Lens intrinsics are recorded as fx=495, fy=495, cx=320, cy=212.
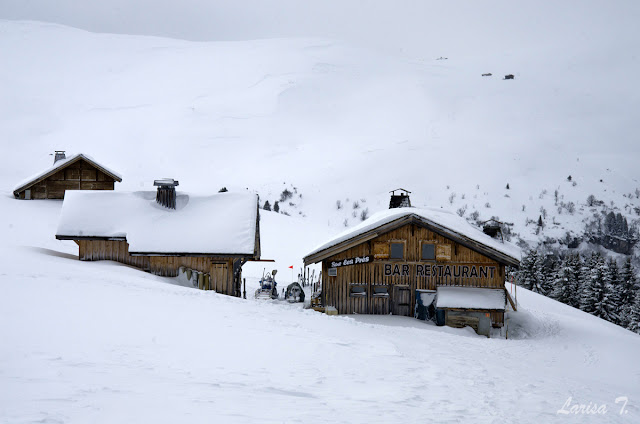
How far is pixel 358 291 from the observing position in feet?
93.9

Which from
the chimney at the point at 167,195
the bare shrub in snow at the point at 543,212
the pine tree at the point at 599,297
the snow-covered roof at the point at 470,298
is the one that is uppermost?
the bare shrub in snow at the point at 543,212

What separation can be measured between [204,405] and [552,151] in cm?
16055

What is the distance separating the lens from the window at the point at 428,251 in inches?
1105

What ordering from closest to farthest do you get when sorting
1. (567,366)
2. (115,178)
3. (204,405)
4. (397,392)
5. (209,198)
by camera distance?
1. (204,405)
2. (397,392)
3. (567,366)
4. (209,198)
5. (115,178)

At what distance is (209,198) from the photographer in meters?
29.5

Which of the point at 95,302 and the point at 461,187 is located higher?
the point at 461,187

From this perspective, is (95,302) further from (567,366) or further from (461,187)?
(461,187)

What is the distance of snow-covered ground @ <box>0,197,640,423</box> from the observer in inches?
301

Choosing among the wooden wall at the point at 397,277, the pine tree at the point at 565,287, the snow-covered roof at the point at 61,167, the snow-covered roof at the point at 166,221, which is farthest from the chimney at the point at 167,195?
the pine tree at the point at 565,287

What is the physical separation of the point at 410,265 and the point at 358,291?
335 centimetres

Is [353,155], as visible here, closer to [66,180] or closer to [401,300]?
[66,180]

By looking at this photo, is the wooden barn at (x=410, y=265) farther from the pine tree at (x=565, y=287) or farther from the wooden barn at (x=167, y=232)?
the pine tree at (x=565, y=287)

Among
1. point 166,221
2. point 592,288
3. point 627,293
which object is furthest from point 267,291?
point 627,293

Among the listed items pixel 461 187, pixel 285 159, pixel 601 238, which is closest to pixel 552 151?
pixel 461 187
